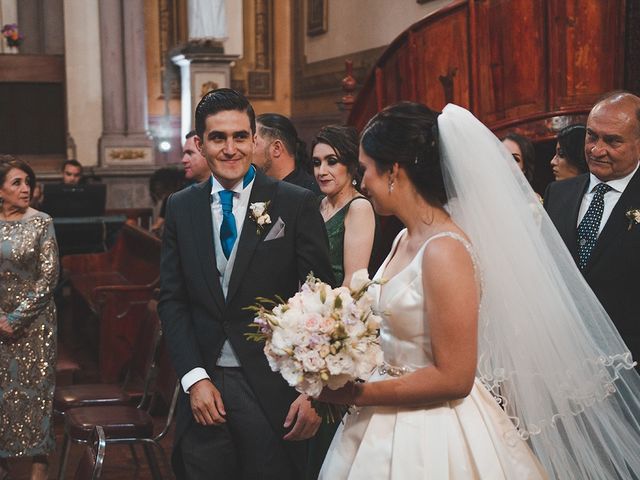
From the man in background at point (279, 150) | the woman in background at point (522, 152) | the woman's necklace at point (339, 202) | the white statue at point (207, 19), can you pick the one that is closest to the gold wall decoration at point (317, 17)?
the white statue at point (207, 19)

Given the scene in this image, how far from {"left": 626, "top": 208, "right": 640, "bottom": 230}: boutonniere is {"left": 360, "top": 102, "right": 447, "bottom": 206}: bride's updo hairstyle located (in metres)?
1.21

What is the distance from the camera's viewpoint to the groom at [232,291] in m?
2.83

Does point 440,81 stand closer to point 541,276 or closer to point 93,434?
point 93,434

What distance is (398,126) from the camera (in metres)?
2.35

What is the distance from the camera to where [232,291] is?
2855mm

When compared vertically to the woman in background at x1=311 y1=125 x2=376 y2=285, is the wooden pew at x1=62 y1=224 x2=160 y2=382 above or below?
below

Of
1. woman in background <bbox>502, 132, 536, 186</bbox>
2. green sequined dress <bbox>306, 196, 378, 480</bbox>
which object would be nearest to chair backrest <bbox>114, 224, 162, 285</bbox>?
woman in background <bbox>502, 132, 536, 186</bbox>

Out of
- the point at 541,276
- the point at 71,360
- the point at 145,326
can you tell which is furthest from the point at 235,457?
the point at 71,360

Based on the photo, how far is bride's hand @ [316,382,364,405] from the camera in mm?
2309

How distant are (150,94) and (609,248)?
10870 mm

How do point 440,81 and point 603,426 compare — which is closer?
point 603,426

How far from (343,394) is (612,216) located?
4.96 feet

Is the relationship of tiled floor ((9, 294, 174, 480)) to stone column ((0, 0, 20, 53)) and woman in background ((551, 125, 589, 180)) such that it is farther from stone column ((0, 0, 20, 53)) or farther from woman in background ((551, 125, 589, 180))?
stone column ((0, 0, 20, 53))

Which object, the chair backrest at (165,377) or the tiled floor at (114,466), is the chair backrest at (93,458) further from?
the tiled floor at (114,466)
